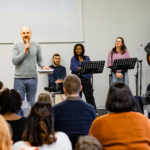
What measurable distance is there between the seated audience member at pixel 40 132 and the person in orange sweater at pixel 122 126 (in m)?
0.35

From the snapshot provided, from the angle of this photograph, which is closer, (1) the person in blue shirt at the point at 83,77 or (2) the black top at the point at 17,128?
(2) the black top at the point at 17,128

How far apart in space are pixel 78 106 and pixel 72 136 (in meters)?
0.26

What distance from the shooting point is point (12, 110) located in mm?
1979

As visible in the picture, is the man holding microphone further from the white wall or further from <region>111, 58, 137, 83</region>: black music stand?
the white wall

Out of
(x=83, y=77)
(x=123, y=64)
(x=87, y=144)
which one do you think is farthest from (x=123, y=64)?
(x=87, y=144)

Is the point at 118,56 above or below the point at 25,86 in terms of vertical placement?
above

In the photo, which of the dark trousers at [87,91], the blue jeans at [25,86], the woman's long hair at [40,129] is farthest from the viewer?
the dark trousers at [87,91]

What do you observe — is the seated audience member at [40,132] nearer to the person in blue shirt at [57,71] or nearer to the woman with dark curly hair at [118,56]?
the woman with dark curly hair at [118,56]

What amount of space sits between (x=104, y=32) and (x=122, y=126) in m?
4.52

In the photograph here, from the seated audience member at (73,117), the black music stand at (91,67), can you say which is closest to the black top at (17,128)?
the seated audience member at (73,117)

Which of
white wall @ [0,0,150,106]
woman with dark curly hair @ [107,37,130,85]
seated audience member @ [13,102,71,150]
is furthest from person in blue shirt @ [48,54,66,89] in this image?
seated audience member @ [13,102,71,150]

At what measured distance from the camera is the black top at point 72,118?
207 cm

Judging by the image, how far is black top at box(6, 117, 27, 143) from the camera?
73.5 inches

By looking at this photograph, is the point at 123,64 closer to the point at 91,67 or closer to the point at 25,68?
the point at 91,67
